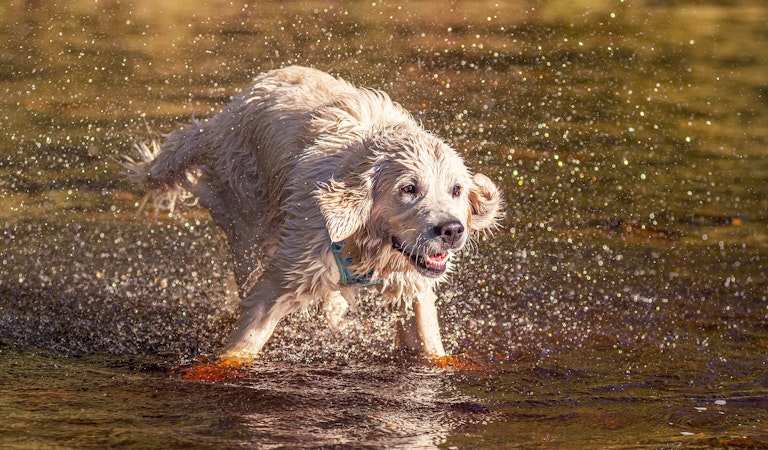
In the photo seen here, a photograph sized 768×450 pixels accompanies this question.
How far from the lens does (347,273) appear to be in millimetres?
5875

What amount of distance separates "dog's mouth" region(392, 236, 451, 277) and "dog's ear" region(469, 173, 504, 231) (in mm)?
528

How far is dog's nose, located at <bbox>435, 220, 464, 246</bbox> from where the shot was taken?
17.3 ft

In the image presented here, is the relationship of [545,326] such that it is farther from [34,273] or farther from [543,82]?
[543,82]

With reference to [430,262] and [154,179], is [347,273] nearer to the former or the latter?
[430,262]

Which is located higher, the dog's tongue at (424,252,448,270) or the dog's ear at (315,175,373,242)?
the dog's ear at (315,175,373,242)

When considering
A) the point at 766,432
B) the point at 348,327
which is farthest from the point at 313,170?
the point at 766,432

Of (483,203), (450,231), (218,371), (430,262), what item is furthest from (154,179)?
(450,231)

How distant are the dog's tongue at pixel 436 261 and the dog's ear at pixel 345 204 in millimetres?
406

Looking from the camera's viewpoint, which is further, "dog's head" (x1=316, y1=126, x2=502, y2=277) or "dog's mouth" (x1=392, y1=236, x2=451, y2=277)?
"dog's mouth" (x1=392, y1=236, x2=451, y2=277)

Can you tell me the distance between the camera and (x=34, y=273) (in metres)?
7.93

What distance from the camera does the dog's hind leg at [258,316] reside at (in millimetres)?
6008

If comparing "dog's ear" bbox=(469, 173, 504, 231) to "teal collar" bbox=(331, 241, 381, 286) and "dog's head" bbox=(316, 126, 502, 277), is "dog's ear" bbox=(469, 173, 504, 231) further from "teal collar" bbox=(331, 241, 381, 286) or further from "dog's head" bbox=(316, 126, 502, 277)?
"teal collar" bbox=(331, 241, 381, 286)

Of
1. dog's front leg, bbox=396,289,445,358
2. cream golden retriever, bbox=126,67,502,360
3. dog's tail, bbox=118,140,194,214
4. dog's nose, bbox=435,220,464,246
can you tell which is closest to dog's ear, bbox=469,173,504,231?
cream golden retriever, bbox=126,67,502,360

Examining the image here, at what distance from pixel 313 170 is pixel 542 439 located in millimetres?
1963
